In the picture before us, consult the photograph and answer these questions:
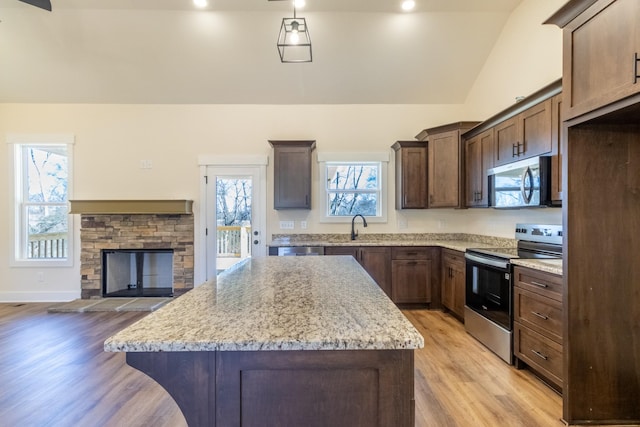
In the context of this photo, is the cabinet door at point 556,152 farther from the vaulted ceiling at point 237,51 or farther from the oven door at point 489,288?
the vaulted ceiling at point 237,51

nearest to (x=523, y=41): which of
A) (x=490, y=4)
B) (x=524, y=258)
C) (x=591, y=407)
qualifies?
(x=490, y=4)

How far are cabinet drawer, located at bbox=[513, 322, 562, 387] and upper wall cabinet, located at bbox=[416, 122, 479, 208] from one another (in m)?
1.92

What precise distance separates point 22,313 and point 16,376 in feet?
7.11

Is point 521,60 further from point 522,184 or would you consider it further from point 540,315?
point 540,315

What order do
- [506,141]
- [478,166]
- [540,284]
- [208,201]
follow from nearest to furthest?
[540,284]
[506,141]
[478,166]
[208,201]

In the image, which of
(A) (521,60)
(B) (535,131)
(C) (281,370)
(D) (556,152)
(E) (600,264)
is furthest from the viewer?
(A) (521,60)

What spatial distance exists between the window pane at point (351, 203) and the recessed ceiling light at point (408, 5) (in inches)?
94.8

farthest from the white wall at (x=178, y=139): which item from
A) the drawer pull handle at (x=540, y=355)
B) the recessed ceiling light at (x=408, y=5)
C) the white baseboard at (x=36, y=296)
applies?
the drawer pull handle at (x=540, y=355)

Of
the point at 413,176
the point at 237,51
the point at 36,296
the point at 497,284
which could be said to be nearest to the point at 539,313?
the point at 497,284

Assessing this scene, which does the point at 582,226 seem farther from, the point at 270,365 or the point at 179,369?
the point at 179,369

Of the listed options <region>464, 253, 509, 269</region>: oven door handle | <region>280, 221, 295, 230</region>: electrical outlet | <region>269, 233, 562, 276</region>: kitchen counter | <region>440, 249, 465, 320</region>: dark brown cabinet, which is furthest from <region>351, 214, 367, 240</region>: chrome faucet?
<region>464, 253, 509, 269</region>: oven door handle

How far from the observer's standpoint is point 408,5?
3.60 m

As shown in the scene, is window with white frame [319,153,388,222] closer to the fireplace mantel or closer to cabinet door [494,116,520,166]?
cabinet door [494,116,520,166]

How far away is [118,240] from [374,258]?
374 centimetres
